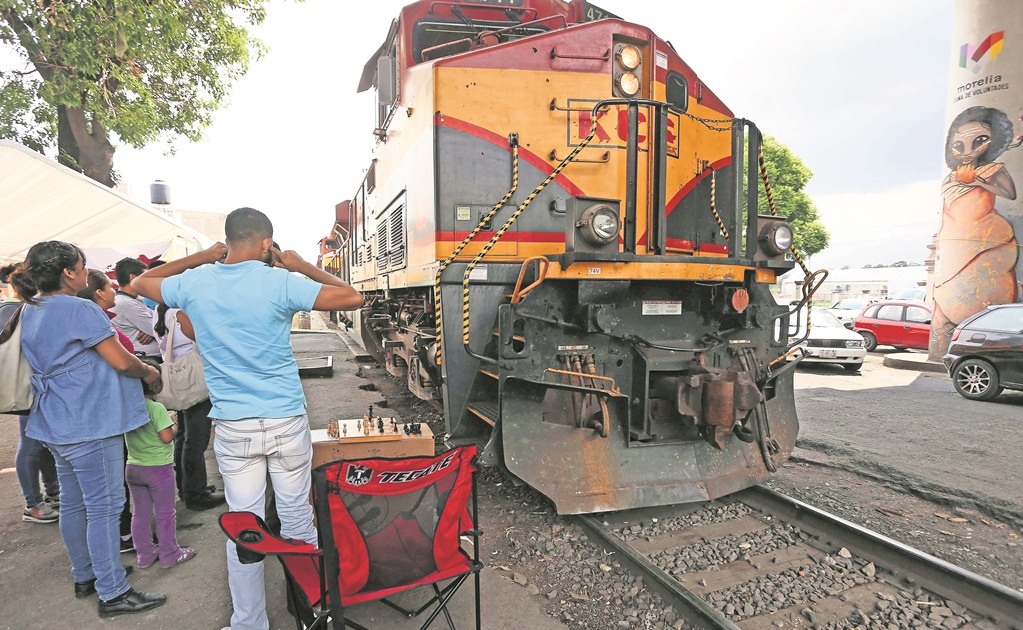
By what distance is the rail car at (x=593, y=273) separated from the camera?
3.62m

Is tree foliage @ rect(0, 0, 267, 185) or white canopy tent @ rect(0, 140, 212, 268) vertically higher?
tree foliage @ rect(0, 0, 267, 185)

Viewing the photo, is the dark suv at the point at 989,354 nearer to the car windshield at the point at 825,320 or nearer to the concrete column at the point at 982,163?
the car windshield at the point at 825,320

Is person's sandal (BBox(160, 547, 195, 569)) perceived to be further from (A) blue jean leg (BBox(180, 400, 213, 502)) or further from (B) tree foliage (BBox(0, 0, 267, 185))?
(B) tree foliage (BBox(0, 0, 267, 185))

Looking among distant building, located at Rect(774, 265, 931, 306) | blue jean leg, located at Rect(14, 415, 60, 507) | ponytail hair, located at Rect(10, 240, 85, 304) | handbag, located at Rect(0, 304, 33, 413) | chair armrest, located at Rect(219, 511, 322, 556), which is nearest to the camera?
chair armrest, located at Rect(219, 511, 322, 556)

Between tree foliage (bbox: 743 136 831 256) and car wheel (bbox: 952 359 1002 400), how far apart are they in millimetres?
20469

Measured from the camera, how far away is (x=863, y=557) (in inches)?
128

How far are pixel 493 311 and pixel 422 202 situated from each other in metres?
1.15

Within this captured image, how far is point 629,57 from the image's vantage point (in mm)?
4211

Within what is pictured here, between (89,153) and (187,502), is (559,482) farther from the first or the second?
(89,153)

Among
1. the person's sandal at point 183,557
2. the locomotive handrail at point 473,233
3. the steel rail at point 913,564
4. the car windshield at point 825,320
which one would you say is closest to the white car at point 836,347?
the car windshield at point 825,320

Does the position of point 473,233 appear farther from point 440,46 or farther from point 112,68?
point 112,68

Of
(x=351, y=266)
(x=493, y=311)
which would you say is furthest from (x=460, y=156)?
(x=351, y=266)

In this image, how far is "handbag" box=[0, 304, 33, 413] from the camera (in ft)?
9.18

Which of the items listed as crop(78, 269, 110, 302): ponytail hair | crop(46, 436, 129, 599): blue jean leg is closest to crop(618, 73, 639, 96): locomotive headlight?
crop(78, 269, 110, 302): ponytail hair
